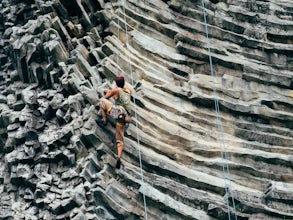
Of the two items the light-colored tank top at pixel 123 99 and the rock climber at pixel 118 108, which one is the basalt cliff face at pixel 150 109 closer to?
the rock climber at pixel 118 108

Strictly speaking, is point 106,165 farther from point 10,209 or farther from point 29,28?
point 29,28

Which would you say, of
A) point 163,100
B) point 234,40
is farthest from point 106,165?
point 234,40

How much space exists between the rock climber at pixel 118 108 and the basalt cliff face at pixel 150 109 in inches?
16.7

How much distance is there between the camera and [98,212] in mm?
21828

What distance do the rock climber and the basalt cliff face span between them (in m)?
0.42

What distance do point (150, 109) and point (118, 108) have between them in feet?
6.79

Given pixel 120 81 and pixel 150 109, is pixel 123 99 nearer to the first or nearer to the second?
pixel 120 81

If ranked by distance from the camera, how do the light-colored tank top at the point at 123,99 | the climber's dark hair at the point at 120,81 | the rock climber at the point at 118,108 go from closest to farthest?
the rock climber at the point at 118,108 → the climber's dark hair at the point at 120,81 → the light-colored tank top at the point at 123,99

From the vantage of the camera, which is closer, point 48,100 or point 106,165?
point 106,165

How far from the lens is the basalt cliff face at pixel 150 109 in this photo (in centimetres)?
2270

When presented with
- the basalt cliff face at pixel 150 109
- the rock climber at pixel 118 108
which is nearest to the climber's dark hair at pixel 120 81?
the rock climber at pixel 118 108

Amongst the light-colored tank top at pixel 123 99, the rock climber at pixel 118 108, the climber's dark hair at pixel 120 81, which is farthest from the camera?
the light-colored tank top at pixel 123 99

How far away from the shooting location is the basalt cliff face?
74.5 ft

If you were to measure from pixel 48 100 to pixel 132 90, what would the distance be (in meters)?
2.42
